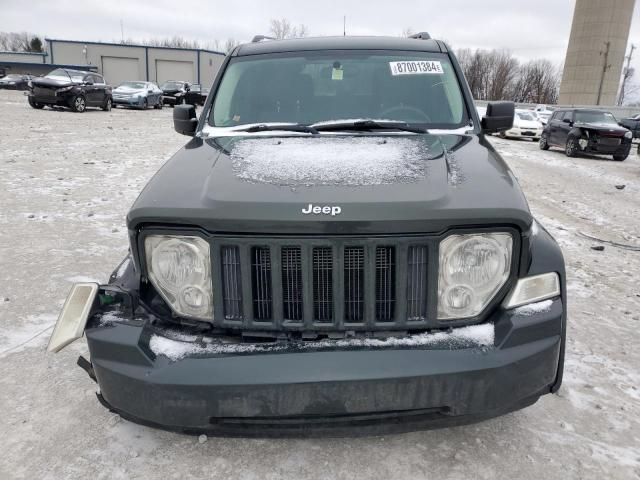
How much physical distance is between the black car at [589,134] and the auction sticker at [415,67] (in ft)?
45.2

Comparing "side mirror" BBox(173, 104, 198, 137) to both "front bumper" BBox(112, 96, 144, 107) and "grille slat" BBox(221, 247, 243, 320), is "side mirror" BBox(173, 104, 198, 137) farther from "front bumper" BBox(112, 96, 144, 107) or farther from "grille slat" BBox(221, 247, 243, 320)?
"front bumper" BBox(112, 96, 144, 107)

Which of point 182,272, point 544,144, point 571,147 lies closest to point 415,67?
point 182,272

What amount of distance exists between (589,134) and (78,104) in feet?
62.3

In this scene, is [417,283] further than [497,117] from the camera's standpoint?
No

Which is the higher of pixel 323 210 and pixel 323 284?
pixel 323 210

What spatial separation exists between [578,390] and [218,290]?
210 centimetres

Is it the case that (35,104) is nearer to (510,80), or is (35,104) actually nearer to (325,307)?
(325,307)

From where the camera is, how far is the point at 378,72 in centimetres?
344

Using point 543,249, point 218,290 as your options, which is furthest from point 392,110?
point 218,290

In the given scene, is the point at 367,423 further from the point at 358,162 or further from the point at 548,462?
the point at 358,162

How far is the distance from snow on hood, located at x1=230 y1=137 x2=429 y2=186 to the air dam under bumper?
740 millimetres

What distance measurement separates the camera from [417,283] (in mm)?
2045

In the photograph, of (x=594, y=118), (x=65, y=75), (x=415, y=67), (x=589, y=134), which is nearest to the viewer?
(x=415, y=67)

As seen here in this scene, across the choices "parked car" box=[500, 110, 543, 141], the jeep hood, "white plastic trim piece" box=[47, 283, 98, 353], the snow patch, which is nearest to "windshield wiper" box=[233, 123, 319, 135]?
the jeep hood
